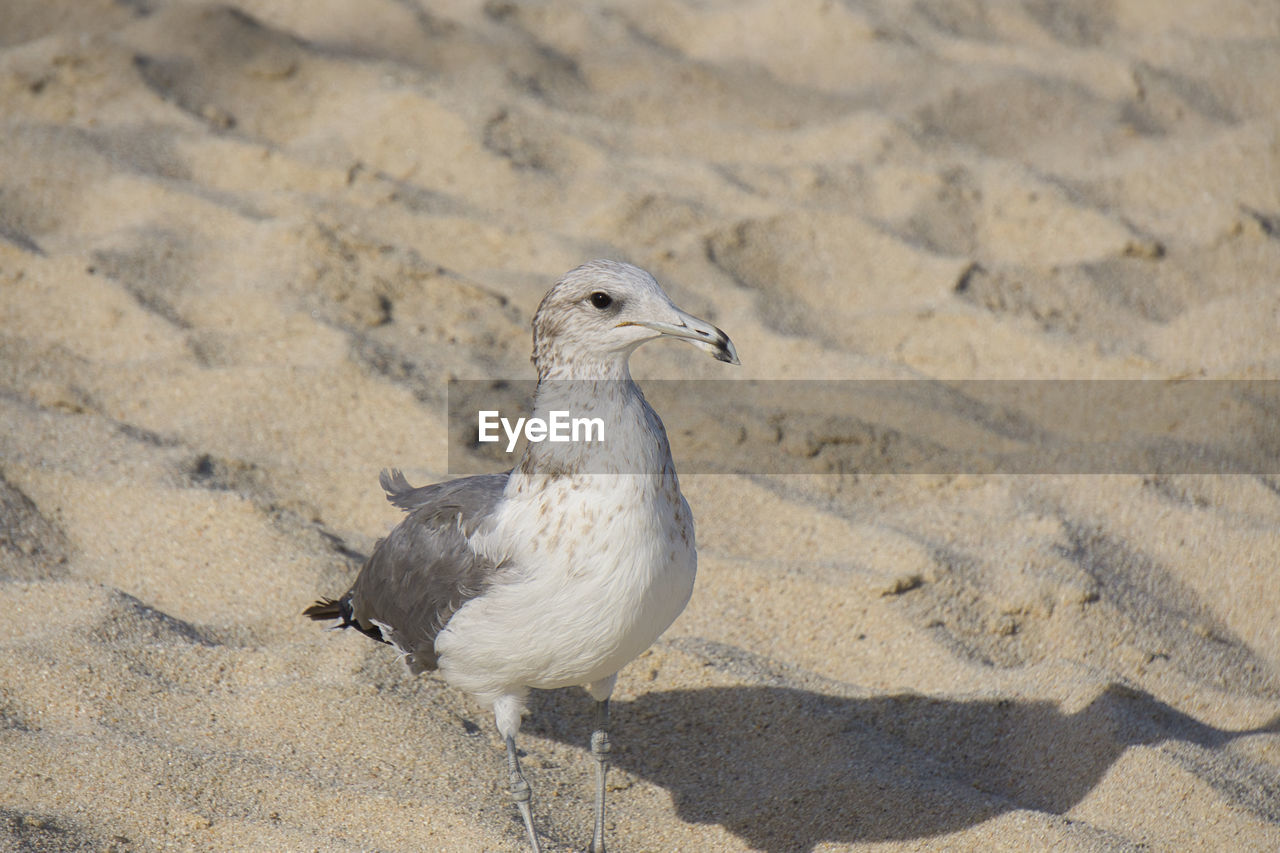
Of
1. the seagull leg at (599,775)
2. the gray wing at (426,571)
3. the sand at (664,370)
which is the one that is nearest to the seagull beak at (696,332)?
Result: the gray wing at (426,571)

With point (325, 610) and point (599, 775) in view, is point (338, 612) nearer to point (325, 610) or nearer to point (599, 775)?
point (325, 610)

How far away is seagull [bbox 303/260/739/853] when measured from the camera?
271 cm

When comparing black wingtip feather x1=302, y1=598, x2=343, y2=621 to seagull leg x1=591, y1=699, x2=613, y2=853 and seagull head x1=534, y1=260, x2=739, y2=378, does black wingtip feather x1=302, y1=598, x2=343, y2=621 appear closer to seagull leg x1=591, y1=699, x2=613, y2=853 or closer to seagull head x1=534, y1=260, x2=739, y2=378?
seagull leg x1=591, y1=699, x2=613, y2=853

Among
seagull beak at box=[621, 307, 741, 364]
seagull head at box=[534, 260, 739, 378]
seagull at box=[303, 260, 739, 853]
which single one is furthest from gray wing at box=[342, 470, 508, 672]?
seagull beak at box=[621, 307, 741, 364]

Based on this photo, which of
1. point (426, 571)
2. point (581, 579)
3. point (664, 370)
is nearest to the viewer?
point (581, 579)

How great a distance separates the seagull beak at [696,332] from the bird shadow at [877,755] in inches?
47.2

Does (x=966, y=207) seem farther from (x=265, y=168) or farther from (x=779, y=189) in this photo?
(x=265, y=168)

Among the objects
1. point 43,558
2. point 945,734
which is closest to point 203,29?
point 43,558

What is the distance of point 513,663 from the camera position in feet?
9.36

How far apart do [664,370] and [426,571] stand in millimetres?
2153

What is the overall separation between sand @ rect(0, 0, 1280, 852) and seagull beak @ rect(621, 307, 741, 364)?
1.19m

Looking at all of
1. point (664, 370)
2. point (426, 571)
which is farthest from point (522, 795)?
point (664, 370)

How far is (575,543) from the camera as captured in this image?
271 cm

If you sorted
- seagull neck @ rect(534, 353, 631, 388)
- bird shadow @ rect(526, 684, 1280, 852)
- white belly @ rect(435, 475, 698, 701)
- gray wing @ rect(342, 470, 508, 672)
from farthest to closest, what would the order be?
bird shadow @ rect(526, 684, 1280, 852) → gray wing @ rect(342, 470, 508, 672) → seagull neck @ rect(534, 353, 631, 388) → white belly @ rect(435, 475, 698, 701)
